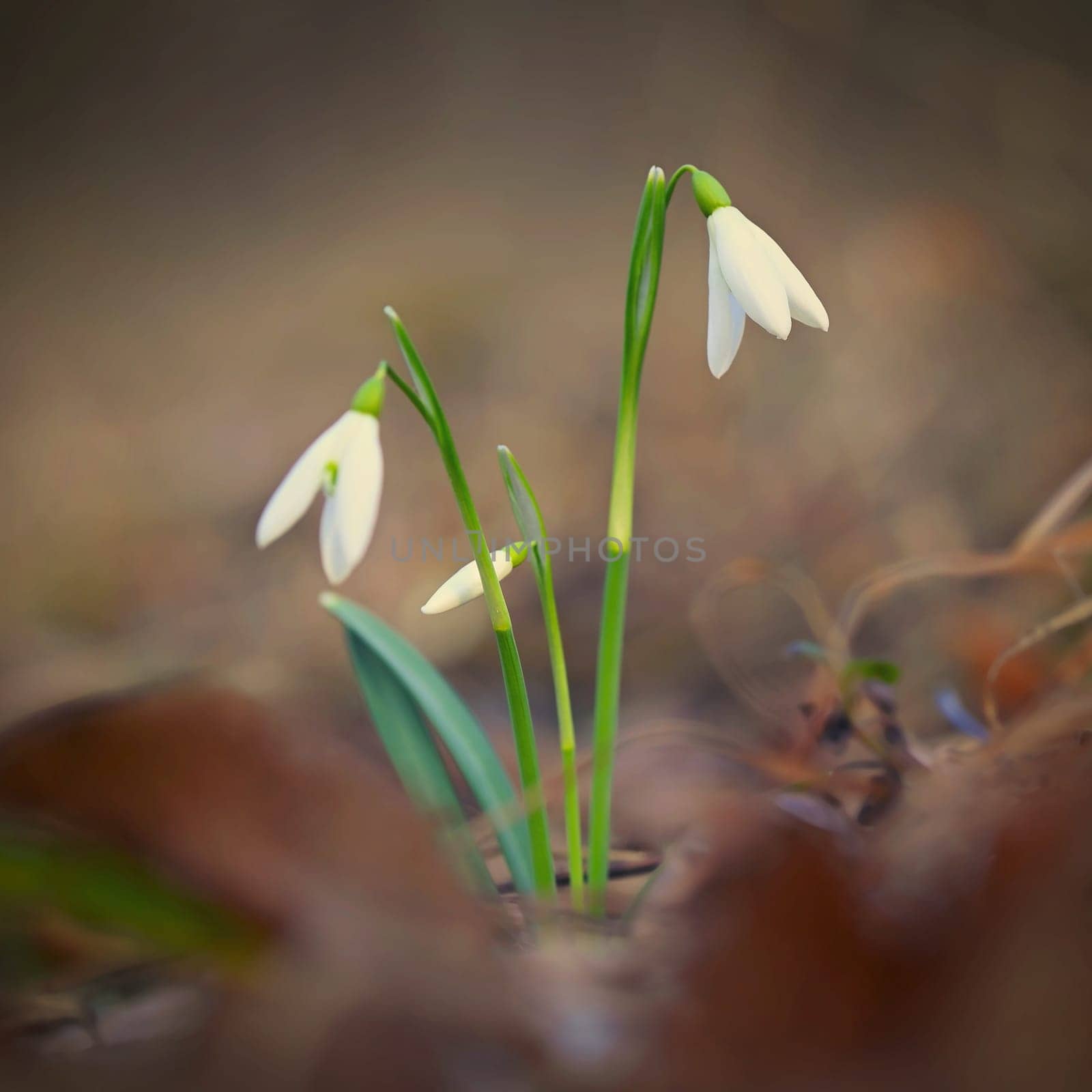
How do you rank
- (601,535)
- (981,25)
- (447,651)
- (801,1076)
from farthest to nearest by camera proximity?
(981,25)
(601,535)
(447,651)
(801,1076)

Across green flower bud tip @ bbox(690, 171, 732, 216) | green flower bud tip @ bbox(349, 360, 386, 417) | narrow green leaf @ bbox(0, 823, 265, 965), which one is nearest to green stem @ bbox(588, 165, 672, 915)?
green flower bud tip @ bbox(690, 171, 732, 216)

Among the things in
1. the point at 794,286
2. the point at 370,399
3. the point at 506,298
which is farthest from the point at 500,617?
the point at 506,298

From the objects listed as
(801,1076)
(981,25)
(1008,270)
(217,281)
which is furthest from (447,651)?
(981,25)

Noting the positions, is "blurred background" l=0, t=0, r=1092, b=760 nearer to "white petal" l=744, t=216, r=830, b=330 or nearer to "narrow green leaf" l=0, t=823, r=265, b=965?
"white petal" l=744, t=216, r=830, b=330

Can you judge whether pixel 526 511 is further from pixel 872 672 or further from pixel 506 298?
pixel 506 298

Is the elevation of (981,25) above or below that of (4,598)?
above

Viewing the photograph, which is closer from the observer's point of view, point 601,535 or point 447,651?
point 447,651

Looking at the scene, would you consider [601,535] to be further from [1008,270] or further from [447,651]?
[1008,270]

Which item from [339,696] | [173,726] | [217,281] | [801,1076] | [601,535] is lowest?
[801,1076]
